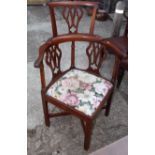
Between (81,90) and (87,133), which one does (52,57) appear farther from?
(87,133)

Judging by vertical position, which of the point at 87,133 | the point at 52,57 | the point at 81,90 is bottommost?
the point at 87,133

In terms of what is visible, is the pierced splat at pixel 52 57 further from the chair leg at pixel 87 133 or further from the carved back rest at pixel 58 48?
the chair leg at pixel 87 133

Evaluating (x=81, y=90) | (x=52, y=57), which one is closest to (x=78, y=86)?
(x=81, y=90)

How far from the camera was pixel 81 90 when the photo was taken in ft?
4.52

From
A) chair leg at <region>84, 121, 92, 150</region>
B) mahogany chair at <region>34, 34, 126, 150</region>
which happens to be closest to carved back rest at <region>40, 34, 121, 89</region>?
mahogany chair at <region>34, 34, 126, 150</region>

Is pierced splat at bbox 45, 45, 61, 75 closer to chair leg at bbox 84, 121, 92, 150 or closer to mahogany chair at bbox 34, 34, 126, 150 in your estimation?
mahogany chair at bbox 34, 34, 126, 150

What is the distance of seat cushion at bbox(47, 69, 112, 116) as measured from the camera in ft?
4.29

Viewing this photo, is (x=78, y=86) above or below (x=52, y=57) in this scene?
below

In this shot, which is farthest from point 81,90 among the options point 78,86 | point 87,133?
point 87,133

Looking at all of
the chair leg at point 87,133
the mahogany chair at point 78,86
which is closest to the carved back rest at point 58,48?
the mahogany chair at point 78,86
